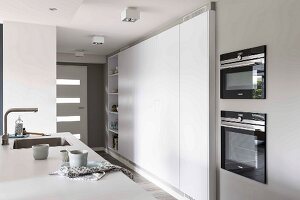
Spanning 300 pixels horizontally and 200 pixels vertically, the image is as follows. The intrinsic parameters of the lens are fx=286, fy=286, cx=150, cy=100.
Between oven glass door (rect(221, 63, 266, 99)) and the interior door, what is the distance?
4.80 m

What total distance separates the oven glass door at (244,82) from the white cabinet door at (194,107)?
22cm

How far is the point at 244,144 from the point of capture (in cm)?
270

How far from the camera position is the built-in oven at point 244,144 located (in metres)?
2.47

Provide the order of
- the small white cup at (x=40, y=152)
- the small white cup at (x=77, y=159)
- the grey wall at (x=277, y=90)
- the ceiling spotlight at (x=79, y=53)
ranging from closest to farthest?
1. the small white cup at (x=77, y=159)
2. the small white cup at (x=40, y=152)
3. the grey wall at (x=277, y=90)
4. the ceiling spotlight at (x=79, y=53)

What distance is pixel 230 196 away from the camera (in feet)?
9.39

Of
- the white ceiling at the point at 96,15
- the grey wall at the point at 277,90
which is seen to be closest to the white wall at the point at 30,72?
the white ceiling at the point at 96,15

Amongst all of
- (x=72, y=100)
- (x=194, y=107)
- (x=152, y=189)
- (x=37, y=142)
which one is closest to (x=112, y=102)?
(x=72, y=100)

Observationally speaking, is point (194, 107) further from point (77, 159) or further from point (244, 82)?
point (77, 159)

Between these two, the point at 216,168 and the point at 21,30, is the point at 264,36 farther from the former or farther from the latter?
the point at 21,30

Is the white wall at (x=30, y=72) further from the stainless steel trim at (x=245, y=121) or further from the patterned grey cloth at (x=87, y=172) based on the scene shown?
the patterned grey cloth at (x=87, y=172)

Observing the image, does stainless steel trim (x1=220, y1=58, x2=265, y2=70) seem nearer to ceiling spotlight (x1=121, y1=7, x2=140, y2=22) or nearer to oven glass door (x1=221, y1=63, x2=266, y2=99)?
oven glass door (x1=221, y1=63, x2=266, y2=99)

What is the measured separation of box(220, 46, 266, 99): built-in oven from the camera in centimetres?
246

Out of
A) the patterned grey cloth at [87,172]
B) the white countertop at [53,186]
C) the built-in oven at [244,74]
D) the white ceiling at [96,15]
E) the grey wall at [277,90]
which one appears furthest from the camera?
the white ceiling at [96,15]

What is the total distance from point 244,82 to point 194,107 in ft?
2.57
